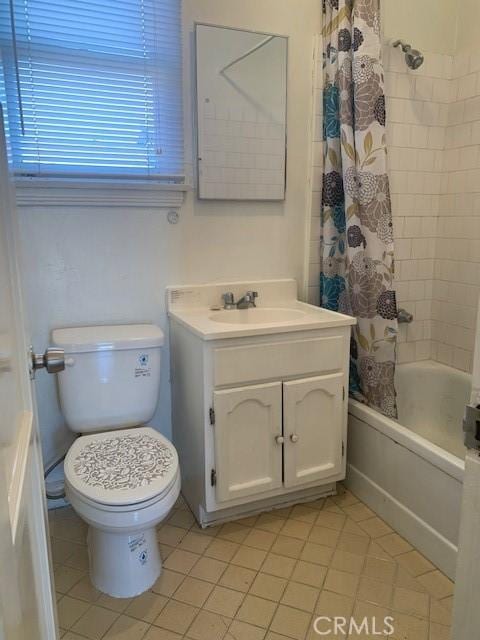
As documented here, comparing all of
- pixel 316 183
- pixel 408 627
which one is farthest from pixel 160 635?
pixel 316 183

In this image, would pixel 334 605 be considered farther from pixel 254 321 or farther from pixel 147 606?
pixel 254 321

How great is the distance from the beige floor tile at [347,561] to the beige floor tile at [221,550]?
0.37m

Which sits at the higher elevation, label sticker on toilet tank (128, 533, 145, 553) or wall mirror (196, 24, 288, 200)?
wall mirror (196, 24, 288, 200)

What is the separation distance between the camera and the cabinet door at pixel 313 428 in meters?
1.94

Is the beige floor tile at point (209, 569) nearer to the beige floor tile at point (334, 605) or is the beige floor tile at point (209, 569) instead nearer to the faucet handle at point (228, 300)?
the beige floor tile at point (334, 605)

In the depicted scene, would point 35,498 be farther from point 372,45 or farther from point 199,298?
point 372,45

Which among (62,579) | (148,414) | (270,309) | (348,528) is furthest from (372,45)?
(62,579)

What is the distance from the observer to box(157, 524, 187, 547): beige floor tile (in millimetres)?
1883

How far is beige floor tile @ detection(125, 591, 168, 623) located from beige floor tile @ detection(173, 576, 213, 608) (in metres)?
0.05

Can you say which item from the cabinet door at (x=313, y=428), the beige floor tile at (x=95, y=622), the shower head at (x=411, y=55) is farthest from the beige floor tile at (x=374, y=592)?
the shower head at (x=411, y=55)

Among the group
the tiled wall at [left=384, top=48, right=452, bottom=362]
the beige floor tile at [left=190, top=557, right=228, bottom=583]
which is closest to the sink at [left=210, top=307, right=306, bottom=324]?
the tiled wall at [left=384, top=48, right=452, bottom=362]

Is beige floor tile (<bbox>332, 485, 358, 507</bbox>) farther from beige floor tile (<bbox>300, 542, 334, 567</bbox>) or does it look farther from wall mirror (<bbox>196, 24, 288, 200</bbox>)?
wall mirror (<bbox>196, 24, 288, 200</bbox>)

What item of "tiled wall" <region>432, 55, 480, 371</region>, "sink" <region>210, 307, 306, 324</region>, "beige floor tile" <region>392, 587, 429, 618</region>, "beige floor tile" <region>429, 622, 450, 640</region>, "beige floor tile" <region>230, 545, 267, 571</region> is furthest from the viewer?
"tiled wall" <region>432, 55, 480, 371</region>

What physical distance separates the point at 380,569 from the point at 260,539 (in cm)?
45
